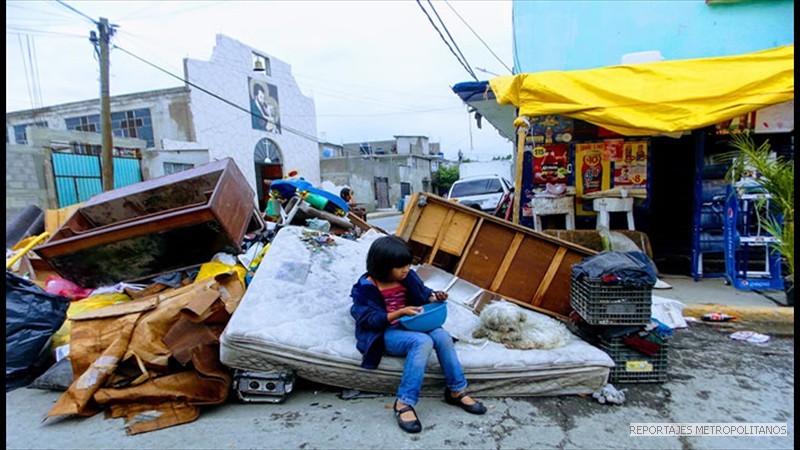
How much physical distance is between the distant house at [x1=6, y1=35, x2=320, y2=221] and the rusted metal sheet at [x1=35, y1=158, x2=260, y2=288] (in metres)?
9.05

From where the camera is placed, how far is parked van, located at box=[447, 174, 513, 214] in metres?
11.6

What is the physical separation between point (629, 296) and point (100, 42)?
42.4 ft

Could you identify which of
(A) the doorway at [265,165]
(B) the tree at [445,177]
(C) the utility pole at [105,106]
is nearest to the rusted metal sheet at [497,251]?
(C) the utility pole at [105,106]

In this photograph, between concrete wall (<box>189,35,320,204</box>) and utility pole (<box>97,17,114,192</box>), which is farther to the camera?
concrete wall (<box>189,35,320,204</box>)

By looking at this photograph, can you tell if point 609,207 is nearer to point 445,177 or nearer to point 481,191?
point 481,191

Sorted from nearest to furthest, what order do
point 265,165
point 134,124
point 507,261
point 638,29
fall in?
point 507,261 → point 638,29 → point 134,124 → point 265,165

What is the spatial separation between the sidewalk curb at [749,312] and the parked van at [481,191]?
7452 mm

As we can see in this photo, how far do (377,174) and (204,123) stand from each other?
11.8 metres

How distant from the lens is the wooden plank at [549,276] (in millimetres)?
3779

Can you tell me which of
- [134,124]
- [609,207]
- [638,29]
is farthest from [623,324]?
[134,124]

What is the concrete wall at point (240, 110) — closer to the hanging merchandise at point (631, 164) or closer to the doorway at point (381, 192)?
the doorway at point (381, 192)

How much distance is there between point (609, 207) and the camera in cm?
Result: 540

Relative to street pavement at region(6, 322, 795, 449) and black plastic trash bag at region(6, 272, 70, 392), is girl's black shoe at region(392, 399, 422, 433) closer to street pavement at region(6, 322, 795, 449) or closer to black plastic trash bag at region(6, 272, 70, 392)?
street pavement at region(6, 322, 795, 449)

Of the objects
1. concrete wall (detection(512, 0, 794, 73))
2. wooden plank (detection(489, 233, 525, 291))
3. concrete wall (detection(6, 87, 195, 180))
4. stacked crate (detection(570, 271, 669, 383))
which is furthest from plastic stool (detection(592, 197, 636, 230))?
concrete wall (detection(6, 87, 195, 180))
